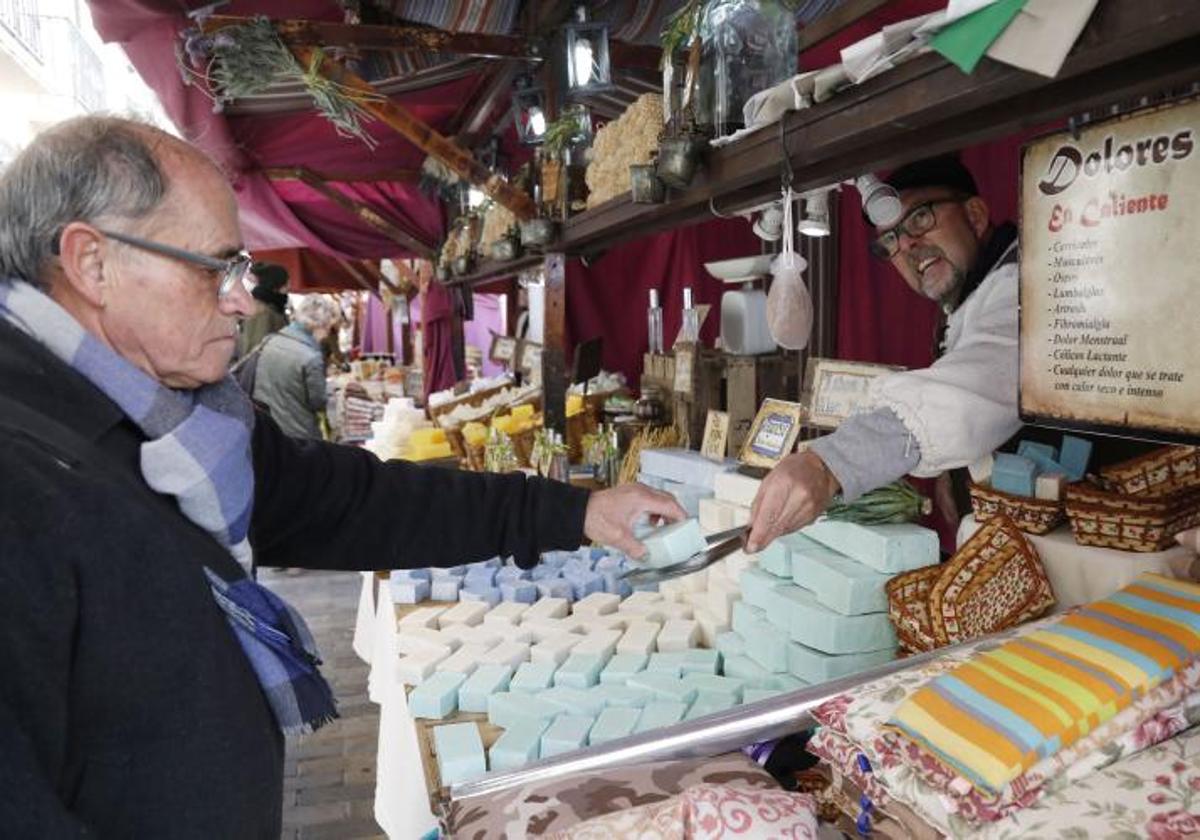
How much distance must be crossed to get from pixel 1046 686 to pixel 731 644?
1.21 meters

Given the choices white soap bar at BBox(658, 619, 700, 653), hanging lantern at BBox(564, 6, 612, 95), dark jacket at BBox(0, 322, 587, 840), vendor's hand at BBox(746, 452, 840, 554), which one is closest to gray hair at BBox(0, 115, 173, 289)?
dark jacket at BBox(0, 322, 587, 840)

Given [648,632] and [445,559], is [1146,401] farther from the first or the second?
[648,632]

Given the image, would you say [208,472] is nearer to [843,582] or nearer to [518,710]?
[518,710]

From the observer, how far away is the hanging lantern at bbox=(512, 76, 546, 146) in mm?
4426

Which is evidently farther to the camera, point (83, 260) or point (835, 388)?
point (835, 388)

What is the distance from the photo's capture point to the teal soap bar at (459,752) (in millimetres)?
1732

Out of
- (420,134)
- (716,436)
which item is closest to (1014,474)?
(716,436)

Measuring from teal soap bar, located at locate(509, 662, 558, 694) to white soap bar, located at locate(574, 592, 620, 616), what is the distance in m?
0.42

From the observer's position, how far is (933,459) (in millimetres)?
1660

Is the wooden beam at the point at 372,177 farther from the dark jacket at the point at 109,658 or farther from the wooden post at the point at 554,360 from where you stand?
the dark jacket at the point at 109,658

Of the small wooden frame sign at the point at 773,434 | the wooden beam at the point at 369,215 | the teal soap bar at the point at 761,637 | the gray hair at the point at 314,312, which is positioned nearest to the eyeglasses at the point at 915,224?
the small wooden frame sign at the point at 773,434

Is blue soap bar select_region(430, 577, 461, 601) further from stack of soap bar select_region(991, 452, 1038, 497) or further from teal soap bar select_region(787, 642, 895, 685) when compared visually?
stack of soap bar select_region(991, 452, 1038, 497)

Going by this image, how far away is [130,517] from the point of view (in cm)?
96

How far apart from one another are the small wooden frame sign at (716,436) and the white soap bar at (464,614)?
0.98 meters
